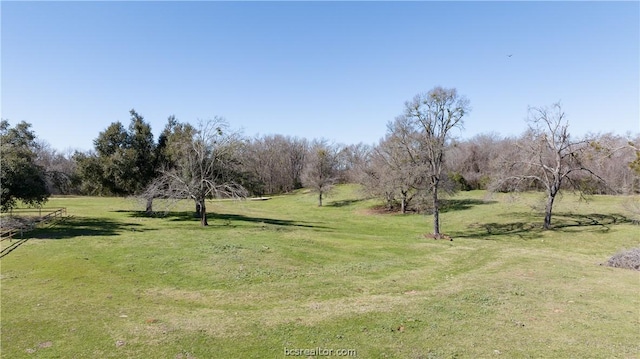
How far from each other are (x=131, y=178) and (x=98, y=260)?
66.5 ft

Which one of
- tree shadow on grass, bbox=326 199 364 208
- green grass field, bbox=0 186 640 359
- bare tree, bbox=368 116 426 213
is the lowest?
green grass field, bbox=0 186 640 359

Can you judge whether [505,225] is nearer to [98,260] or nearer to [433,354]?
[433,354]

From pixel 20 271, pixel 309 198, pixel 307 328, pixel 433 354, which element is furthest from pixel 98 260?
pixel 309 198

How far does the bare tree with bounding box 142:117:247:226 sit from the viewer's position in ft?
99.5

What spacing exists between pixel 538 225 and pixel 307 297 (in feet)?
92.0

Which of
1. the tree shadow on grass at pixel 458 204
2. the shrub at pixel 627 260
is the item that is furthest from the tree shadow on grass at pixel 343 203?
the shrub at pixel 627 260

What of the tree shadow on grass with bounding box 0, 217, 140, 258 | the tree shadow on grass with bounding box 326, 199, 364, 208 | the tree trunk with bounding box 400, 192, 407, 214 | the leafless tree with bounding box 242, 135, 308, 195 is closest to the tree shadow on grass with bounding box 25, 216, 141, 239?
the tree shadow on grass with bounding box 0, 217, 140, 258

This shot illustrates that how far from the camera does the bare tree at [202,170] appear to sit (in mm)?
30312

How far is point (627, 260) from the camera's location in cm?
1730

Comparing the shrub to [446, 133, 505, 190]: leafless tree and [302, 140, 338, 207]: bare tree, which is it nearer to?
[302, 140, 338, 207]: bare tree

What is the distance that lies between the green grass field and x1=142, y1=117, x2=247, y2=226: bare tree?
4.74 metres

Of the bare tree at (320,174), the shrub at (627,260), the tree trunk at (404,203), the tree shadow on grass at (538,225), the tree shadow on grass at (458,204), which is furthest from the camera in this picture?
the bare tree at (320,174)

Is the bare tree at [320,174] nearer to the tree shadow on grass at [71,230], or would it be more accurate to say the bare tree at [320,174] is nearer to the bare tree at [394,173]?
the bare tree at [394,173]

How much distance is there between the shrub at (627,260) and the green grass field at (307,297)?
79cm
